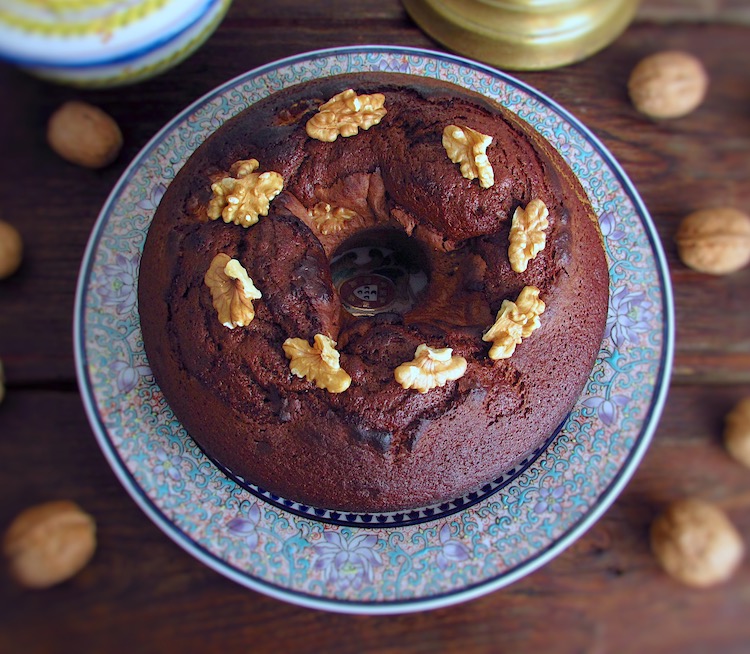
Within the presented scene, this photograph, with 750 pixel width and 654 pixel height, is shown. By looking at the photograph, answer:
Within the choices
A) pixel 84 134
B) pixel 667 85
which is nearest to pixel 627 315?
pixel 667 85

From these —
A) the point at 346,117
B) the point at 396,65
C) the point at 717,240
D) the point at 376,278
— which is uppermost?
the point at 396,65

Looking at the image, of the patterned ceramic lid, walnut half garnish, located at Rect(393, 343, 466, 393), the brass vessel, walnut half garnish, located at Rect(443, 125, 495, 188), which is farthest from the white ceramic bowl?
walnut half garnish, located at Rect(393, 343, 466, 393)

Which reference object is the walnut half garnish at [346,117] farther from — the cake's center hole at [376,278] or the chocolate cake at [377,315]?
the cake's center hole at [376,278]

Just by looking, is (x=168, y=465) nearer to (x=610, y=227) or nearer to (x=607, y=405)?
(x=607, y=405)

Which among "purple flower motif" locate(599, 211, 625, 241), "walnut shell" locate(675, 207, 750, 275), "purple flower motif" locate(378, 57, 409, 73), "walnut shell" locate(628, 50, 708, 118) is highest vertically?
"walnut shell" locate(628, 50, 708, 118)

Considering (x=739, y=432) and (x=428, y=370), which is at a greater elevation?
(x=739, y=432)

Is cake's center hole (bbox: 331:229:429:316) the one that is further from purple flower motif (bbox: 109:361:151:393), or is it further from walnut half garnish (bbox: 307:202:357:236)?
purple flower motif (bbox: 109:361:151:393)
